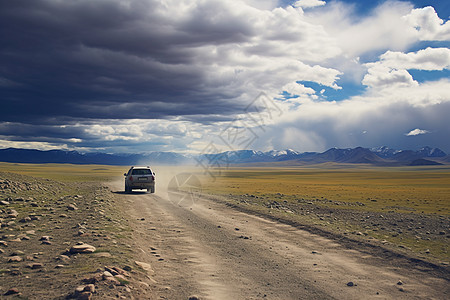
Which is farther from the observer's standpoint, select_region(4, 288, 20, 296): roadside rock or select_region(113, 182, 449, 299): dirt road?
select_region(113, 182, 449, 299): dirt road

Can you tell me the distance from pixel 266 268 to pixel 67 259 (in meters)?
4.96

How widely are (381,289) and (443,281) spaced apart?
1.92 metres

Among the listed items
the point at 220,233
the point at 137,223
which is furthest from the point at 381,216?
the point at 137,223

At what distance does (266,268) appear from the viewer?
8711mm

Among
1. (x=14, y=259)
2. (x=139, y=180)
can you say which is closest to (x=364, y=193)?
(x=139, y=180)

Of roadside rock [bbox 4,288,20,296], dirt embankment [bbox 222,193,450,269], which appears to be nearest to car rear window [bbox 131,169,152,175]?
dirt embankment [bbox 222,193,450,269]

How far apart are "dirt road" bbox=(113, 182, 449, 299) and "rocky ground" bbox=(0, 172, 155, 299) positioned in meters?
0.66

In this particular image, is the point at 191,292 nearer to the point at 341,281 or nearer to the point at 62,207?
the point at 341,281

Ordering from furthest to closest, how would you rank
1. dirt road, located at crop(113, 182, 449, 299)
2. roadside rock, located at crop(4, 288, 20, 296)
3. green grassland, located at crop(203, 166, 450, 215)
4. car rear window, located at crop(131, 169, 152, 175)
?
1. car rear window, located at crop(131, 169, 152, 175)
2. green grassland, located at crop(203, 166, 450, 215)
3. dirt road, located at crop(113, 182, 449, 299)
4. roadside rock, located at crop(4, 288, 20, 296)

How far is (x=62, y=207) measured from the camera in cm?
1841

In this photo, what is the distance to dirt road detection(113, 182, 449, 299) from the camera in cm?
709

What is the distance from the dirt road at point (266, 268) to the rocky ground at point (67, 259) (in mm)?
660

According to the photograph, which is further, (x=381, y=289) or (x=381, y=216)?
(x=381, y=216)

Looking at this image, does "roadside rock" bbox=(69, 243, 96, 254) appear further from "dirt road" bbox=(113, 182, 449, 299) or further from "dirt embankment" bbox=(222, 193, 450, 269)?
"dirt embankment" bbox=(222, 193, 450, 269)
